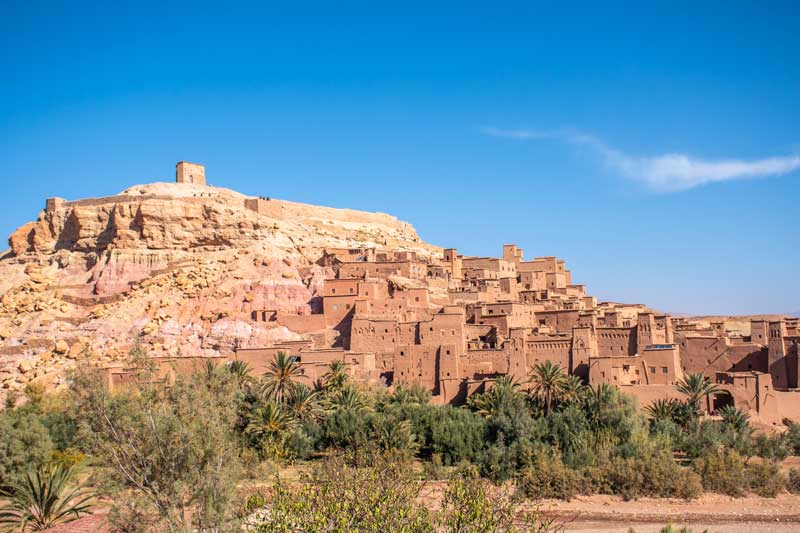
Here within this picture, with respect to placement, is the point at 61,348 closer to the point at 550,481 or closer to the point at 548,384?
the point at 548,384

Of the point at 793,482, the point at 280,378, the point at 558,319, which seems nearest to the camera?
the point at 793,482

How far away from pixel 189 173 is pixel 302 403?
112 ft

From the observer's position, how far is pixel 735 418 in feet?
106

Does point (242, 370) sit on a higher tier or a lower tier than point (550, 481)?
higher

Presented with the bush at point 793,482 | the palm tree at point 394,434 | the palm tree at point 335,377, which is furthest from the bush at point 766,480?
the palm tree at point 335,377

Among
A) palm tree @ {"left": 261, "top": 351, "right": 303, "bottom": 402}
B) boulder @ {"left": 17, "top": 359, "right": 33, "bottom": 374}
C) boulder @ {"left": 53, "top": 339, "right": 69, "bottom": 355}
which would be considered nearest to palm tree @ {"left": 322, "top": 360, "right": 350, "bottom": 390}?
palm tree @ {"left": 261, "top": 351, "right": 303, "bottom": 402}

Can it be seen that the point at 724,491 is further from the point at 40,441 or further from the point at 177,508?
the point at 40,441

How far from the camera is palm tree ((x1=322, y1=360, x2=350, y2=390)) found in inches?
1411

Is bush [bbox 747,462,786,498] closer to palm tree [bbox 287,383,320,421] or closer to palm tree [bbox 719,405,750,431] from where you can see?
palm tree [bbox 719,405,750,431]

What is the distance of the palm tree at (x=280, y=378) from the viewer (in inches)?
1357

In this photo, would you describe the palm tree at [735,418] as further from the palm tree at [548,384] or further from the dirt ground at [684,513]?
the palm tree at [548,384]

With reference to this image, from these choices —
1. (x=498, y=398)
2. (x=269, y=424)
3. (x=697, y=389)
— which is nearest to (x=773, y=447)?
(x=697, y=389)

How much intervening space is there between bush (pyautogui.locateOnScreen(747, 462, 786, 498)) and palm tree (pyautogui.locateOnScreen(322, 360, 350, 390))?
54.5 feet

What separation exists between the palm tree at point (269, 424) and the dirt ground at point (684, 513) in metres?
10.5
